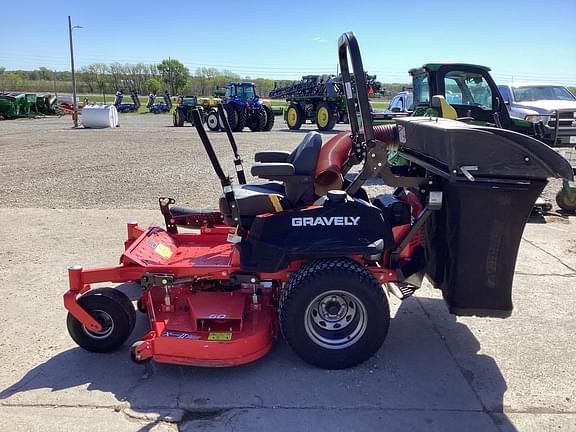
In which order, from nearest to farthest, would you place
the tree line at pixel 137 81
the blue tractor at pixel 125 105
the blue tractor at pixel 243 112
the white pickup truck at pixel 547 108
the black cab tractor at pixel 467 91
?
1. the black cab tractor at pixel 467 91
2. the white pickup truck at pixel 547 108
3. the blue tractor at pixel 243 112
4. the blue tractor at pixel 125 105
5. the tree line at pixel 137 81

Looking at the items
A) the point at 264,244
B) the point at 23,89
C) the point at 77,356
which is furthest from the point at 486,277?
the point at 23,89

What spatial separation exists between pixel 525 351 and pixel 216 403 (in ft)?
7.17

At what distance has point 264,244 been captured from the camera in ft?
10.8

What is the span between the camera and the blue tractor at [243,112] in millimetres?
22547

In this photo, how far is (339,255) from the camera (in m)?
3.22

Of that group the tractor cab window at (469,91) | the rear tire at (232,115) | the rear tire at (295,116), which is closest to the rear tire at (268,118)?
the rear tire at (295,116)

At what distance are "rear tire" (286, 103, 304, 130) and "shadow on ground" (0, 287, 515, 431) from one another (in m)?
21.5

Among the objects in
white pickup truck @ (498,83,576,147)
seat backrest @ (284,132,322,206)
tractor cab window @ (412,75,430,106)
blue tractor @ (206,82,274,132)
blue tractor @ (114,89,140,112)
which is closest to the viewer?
seat backrest @ (284,132,322,206)

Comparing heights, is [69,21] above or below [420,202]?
above

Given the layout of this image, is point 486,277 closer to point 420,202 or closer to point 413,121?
point 420,202

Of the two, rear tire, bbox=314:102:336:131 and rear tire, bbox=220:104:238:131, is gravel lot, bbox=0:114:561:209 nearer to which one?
rear tire, bbox=220:104:238:131

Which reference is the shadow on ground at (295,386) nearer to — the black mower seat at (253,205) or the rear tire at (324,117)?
the black mower seat at (253,205)

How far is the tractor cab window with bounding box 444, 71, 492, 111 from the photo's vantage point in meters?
9.38

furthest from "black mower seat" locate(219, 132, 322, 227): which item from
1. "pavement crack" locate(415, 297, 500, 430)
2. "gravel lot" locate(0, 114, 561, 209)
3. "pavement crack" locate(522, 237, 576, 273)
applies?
"gravel lot" locate(0, 114, 561, 209)
